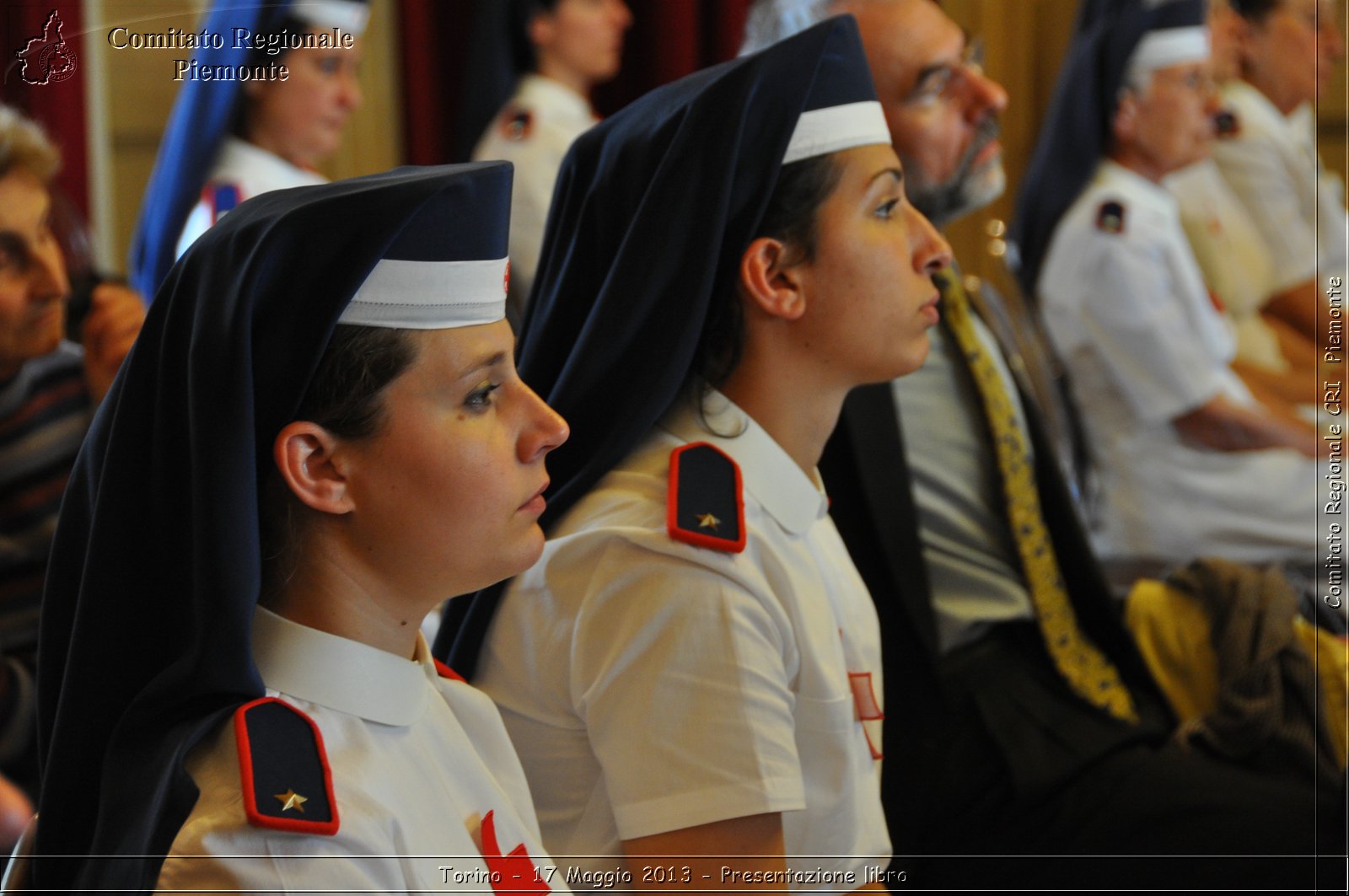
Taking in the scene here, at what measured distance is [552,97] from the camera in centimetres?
311

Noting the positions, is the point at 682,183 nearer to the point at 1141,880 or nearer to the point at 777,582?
the point at 777,582

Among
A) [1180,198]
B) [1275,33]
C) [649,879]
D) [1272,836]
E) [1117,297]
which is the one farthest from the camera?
[1275,33]

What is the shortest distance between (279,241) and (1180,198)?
311 centimetres

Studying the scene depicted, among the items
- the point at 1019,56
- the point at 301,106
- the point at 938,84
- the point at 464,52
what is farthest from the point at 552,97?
the point at 1019,56

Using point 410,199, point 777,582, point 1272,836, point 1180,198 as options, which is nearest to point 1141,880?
point 1272,836

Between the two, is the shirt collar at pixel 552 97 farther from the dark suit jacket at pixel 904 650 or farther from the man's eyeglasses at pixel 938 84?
the dark suit jacket at pixel 904 650

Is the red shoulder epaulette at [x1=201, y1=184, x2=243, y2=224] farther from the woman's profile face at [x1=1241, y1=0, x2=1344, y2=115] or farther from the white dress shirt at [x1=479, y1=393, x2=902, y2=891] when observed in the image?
the woman's profile face at [x1=1241, y1=0, x2=1344, y2=115]

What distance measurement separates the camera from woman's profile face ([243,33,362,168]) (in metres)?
2.19

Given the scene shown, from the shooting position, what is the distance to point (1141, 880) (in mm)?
1895

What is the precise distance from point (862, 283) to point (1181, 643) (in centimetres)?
115

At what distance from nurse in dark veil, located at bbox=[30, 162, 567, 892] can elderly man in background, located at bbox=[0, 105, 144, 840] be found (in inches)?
24.4

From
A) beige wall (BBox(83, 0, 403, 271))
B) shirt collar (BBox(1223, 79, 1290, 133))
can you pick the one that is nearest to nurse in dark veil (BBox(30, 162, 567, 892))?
beige wall (BBox(83, 0, 403, 271))

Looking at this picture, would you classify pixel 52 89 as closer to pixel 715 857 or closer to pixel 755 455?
pixel 755 455

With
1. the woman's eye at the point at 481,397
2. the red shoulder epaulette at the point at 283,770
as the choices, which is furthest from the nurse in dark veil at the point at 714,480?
the red shoulder epaulette at the point at 283,770
